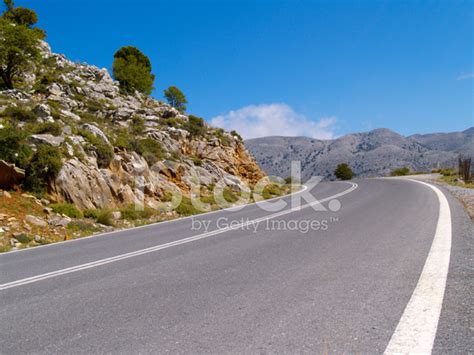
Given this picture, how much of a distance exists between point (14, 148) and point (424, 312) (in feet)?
49.3

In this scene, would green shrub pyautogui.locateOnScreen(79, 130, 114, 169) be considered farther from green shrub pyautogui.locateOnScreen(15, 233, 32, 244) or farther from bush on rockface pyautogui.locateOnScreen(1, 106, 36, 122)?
green shrub pyautogui.locateOnScreen(15, 233, 32, 244)

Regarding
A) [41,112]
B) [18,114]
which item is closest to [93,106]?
[41,112]

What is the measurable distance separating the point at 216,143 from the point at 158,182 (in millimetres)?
11556

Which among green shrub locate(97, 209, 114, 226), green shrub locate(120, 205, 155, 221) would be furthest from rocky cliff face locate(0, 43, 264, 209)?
green shrub locate(97, 209, 114, 226)

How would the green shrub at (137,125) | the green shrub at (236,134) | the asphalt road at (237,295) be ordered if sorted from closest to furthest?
the asphalt road at (237,295)
the green shrub at (137,125)
the green shrub at (236,134)

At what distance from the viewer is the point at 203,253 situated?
6441 millimetres

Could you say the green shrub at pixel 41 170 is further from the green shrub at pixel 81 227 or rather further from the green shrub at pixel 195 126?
the green shrub at pixel 195 126

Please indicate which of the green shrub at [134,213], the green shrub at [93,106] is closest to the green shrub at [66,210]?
the green shrub at [134,213]

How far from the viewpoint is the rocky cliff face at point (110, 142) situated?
1466 centimetres

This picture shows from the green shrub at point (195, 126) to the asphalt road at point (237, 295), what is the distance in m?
22.2

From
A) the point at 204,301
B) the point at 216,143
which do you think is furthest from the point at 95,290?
the point at 216,143

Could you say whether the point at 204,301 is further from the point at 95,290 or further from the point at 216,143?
the point at 216,143

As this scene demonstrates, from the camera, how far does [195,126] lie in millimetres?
29531

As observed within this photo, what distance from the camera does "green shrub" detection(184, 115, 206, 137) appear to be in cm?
2894
